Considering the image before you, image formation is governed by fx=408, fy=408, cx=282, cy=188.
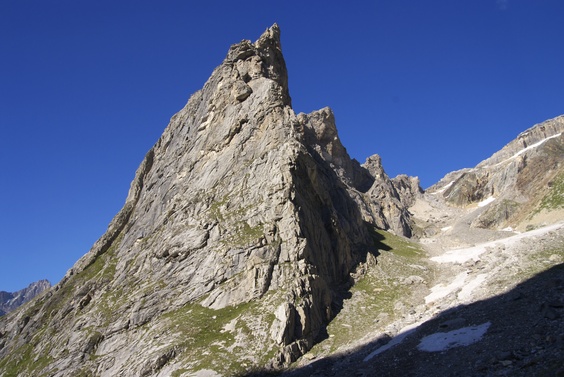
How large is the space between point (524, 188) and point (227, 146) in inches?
4188

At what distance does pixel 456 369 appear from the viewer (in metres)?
25.5

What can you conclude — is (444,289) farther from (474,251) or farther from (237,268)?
(237,268)

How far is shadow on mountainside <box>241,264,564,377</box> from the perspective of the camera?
22.8m

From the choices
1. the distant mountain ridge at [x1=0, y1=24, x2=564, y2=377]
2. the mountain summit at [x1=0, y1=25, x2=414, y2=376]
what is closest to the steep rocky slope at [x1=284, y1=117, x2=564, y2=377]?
the distant mountain ridge at [x1=0, y1=24, x2=564, y2=377]

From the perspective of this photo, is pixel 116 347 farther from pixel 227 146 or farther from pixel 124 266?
pixel 227 146

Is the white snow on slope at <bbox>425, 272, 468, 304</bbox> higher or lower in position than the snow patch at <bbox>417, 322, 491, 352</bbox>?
higher

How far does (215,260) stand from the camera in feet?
174

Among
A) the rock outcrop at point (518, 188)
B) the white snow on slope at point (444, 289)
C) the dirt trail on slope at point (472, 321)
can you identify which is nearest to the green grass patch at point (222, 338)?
the dirt trail on slope at point (472, 321)

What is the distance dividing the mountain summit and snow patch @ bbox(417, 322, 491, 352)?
43.8ft

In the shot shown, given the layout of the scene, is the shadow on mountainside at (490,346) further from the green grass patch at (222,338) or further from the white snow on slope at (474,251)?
the white snow on slope at (474,251)

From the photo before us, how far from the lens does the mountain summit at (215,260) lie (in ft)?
140

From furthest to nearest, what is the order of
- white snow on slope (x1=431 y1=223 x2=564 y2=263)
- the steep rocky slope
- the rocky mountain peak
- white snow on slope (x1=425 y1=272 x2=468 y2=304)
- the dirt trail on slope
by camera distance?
1. the rocky mountain peak
2. white snow on slope (x1=431 y1=223 x2=564 y2=263)
3. white snow on slope (x1=425 y1=272 x2=468 y2=304)
4. the steep rocky slope
5. the dirt trail on slope

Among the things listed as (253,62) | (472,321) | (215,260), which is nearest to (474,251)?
(472,321)

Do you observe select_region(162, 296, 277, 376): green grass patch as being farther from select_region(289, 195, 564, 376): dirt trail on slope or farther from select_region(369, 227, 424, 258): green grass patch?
select_region(369, 227, 424, 258): green grass patch
